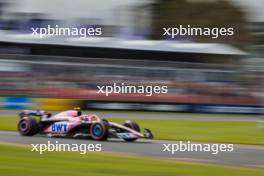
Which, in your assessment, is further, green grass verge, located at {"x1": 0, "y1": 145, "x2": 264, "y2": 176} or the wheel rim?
the wheel rim

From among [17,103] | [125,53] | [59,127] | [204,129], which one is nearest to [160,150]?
[204,129]

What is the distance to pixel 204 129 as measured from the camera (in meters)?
6.09

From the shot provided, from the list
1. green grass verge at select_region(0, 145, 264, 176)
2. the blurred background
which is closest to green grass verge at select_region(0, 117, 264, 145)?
the blurred background

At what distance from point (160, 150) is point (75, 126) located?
970 millimetres

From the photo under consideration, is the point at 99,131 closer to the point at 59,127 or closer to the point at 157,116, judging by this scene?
the point at 59,127

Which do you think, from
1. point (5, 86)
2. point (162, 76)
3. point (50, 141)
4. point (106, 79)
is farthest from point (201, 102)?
point (5, 86)

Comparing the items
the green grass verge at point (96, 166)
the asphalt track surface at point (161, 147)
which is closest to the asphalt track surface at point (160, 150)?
the asphalt track surface at point (161, 147)

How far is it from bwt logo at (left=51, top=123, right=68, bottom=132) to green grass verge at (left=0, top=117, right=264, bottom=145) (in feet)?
1.27

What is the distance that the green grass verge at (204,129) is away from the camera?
6168mm

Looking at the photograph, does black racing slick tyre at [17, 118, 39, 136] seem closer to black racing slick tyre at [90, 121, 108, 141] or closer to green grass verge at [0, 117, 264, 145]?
green grass verge at [0, 117, 264, 145]

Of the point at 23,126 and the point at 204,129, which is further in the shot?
the point at 23,126

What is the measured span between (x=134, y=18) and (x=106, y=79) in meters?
0.65

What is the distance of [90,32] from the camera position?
246 inches

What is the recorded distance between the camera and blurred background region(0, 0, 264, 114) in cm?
622
